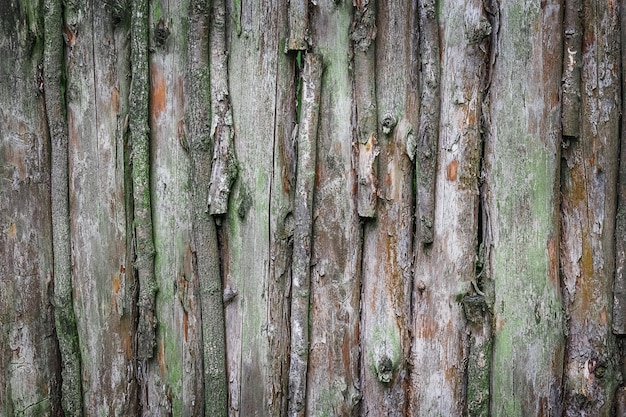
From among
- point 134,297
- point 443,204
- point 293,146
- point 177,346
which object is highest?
point 293,146

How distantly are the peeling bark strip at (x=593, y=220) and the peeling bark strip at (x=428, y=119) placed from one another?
1.90 ft

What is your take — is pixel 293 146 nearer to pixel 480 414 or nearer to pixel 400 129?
pixel 400 129

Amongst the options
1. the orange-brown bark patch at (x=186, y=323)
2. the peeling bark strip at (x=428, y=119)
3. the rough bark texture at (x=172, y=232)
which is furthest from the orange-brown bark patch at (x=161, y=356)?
the peeling bark strip at (x=428, y=119)

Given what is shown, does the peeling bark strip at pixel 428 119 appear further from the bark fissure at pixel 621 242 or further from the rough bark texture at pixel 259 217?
the bark fissure at pixel 621 242

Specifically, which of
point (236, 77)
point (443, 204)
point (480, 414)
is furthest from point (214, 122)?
point (480, 414)

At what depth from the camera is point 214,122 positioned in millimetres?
2574

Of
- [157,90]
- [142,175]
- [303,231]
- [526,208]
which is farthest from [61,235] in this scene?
[526,208]

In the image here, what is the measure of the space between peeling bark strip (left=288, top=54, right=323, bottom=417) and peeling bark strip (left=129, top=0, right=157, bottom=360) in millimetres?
669

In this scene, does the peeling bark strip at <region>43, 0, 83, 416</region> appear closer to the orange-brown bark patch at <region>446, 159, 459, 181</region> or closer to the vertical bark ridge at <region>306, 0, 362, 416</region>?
the vertical bark ridge at <region>306, 0, 362, 416</region>

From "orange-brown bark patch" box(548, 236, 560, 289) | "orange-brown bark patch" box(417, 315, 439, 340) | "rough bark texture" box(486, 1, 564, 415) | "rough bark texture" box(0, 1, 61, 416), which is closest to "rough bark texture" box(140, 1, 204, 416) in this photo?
"rough bark texture" box(0, 1, 61, 416)

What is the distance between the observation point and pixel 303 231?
8.31 feet

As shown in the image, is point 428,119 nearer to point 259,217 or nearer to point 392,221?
point 392,221

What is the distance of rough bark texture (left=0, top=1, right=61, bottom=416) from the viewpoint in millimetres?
2625

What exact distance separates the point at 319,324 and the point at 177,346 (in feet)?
2.23
